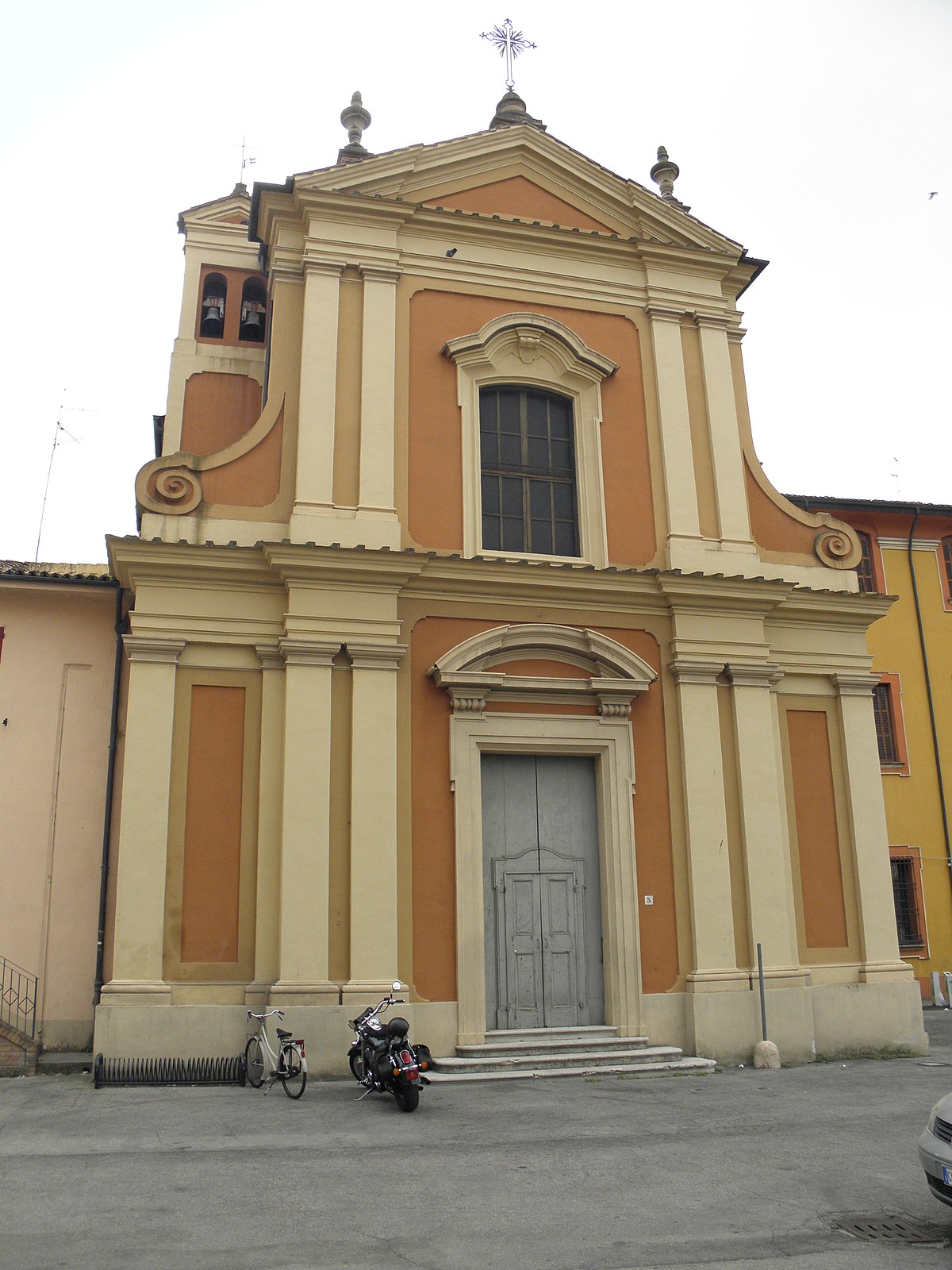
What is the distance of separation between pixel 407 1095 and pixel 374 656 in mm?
4762

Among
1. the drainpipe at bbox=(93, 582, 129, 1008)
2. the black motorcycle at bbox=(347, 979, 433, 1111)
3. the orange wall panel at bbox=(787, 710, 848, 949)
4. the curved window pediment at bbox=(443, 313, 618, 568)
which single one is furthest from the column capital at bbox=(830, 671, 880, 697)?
the drainpipe at bbox=(93, 582, 129, 1008)

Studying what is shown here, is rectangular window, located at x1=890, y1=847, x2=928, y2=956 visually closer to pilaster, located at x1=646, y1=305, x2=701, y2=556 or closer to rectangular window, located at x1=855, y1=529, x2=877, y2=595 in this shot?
rectangular window, located at x1=855, y1=529, x2=877, y2=595

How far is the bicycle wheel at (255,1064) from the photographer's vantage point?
34.3 ft

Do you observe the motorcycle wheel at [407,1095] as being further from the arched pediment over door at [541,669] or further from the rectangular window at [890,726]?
the rectangular window at [890,726]

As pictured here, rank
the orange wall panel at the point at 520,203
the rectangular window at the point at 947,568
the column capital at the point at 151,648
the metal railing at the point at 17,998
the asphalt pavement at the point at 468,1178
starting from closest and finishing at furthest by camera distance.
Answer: the asphalt pavement at the point at 468,1178, the column capital at the point at 151,648, the metal railing at the point at 17,998, the orange wall panel at the point at 520,203, the rectangular window at the point at 947,568

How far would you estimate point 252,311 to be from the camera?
53.8 ft

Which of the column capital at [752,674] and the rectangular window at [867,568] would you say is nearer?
the column capital at [752,674]

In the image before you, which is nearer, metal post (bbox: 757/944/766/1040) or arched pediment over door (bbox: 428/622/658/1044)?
arched pediment over door (bbox: 428/622/658/1044)

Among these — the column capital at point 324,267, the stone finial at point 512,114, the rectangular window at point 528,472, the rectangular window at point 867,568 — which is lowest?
the rectangular window at point 528,472

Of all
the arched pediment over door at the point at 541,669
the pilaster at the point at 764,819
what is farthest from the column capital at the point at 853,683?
the arched pediment over door at the point at 541,669

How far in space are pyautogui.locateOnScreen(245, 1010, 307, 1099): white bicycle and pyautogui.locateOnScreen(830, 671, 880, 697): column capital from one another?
8122 mm

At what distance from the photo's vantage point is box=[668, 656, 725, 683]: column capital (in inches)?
523

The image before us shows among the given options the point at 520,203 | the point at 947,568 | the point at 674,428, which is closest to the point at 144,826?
the point at 674,428

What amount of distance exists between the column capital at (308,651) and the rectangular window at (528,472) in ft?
8.56
